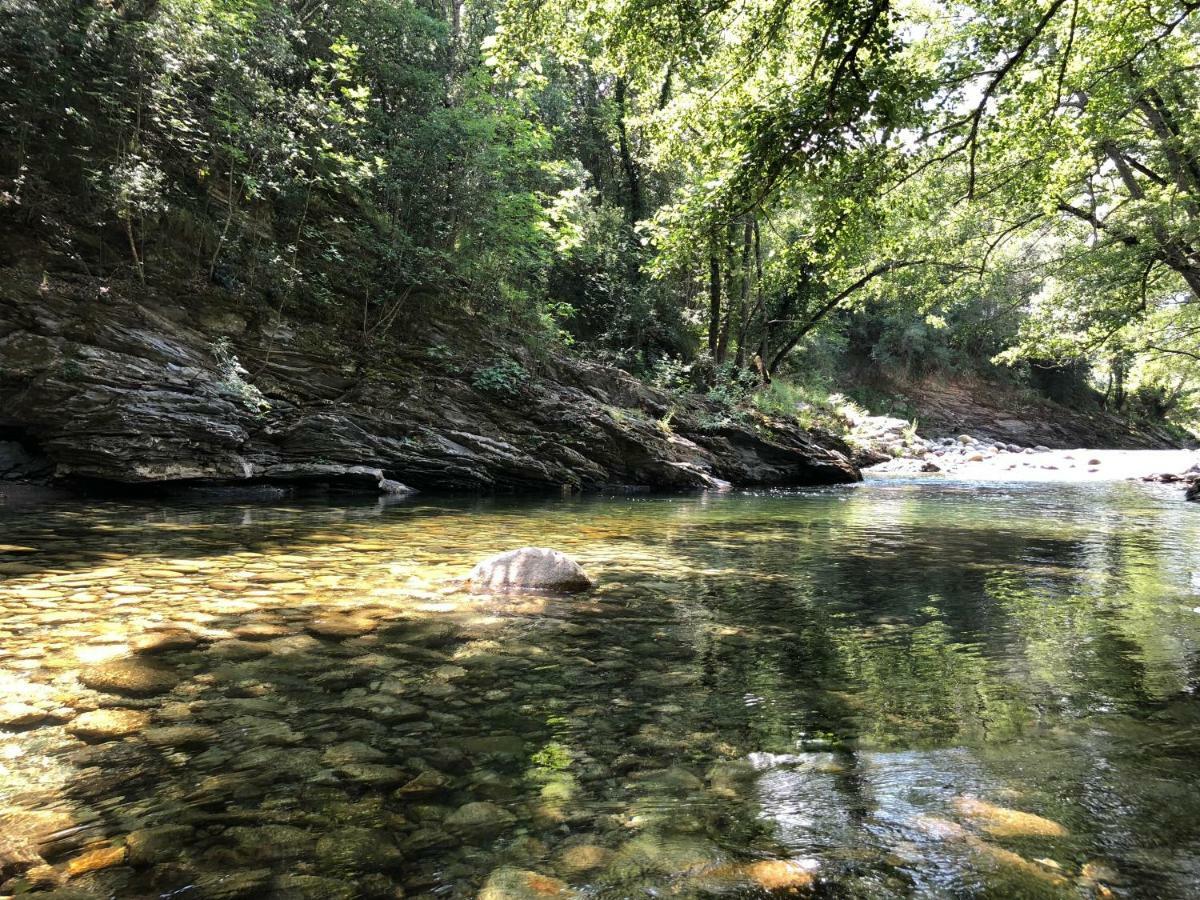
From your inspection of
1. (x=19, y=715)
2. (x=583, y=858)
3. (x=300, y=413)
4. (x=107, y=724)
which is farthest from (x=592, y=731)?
(x=300, y=413)

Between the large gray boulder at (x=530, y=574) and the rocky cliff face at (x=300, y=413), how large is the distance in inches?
303

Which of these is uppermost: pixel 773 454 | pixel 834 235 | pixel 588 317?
pixel 588 317

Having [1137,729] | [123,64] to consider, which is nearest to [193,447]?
[123,64]

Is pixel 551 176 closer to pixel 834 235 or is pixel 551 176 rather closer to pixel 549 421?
pixel 549 421

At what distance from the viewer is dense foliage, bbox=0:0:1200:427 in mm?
7254

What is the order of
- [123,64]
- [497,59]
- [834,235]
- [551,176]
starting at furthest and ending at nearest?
1. [551,176]
2. [123,64]
3. [497,59]
4. [834,235]

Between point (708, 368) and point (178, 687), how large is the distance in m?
20.0

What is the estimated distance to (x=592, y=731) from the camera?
2.76 metres

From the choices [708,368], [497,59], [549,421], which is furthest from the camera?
[708,368]

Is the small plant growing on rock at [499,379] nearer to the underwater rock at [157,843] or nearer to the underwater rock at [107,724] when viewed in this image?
the underwater rock at [107,724]

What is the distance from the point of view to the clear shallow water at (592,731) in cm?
184

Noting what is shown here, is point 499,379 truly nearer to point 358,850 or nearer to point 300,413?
point 300,413

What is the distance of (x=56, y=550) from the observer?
19.0ft

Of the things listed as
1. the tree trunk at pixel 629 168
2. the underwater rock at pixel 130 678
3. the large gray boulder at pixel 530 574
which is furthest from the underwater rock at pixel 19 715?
the tree trunk at pixel 629 168
